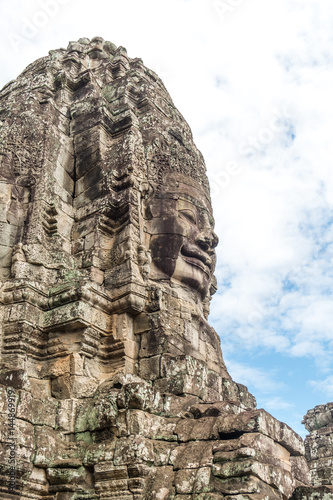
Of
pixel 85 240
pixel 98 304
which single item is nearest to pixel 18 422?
pixel 98 304

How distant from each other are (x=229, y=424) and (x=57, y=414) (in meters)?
2.30

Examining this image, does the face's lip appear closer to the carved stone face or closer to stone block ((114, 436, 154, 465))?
the carved stone face

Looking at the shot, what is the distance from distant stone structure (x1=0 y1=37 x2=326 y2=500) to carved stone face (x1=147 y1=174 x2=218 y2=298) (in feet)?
0.09

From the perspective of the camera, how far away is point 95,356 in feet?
24.6

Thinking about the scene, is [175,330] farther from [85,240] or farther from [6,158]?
[6,158]

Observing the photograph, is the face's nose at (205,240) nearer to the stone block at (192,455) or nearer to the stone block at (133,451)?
the stone block at (192,455)

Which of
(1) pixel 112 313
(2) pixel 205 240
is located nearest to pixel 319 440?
(2) pixel 205 240

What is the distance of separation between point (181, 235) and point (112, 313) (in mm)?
2015

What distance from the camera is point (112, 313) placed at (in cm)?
792

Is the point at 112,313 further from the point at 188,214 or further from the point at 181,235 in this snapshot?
the point at 188,214

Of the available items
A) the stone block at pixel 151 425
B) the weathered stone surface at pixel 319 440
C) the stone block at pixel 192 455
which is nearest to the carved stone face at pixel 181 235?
the stone block at pixel 151 425

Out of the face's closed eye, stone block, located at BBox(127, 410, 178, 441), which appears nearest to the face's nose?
the face's closed eye

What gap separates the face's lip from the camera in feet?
29.4

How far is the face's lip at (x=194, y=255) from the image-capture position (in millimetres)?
8969
